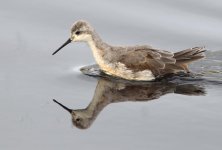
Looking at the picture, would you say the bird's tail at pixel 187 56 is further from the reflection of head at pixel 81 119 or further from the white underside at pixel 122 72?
the reflection of head at pixel 81 119

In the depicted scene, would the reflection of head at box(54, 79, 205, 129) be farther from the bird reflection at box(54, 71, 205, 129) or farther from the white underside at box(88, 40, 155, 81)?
the white underside at box(88, 40, 155, 81)

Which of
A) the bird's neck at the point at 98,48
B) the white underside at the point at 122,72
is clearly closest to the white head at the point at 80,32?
the bird's neck at the point at 98,48

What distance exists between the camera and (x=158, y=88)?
13.9 metres

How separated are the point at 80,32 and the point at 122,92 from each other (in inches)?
62.1

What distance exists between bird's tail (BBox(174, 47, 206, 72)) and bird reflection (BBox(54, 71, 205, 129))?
38 cm

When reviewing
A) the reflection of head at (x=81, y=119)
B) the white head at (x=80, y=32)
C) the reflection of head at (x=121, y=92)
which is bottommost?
the reflection of head at (x=81, y=119)

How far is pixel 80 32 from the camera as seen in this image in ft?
47.2

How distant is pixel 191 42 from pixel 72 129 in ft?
15.8

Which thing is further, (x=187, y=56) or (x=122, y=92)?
(x=187, y=56)

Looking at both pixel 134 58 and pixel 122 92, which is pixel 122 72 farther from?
pixel 122 92

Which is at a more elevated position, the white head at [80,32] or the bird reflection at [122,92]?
the white head at [80,32]

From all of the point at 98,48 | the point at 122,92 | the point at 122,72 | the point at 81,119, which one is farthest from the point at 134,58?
the point at 81,119

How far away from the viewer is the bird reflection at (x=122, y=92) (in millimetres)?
12484

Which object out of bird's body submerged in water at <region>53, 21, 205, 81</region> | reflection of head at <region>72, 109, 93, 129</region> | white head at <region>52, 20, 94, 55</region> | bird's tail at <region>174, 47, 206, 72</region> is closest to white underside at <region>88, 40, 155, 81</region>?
bird's body submerged in water at <region>53, 21, 205, 81</region>
